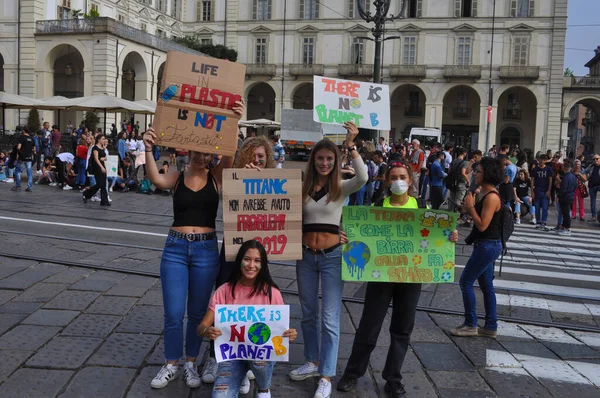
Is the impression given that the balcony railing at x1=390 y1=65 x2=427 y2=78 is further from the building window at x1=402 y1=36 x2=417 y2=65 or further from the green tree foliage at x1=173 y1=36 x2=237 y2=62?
the green tree foliage at x1=173 y1=36 x2=237 y2=62

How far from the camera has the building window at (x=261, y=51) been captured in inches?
1812

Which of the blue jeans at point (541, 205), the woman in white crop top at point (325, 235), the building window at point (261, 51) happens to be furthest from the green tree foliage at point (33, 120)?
the woman in white crop top at point (325, 235)

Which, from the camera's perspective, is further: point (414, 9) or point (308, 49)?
point (308, 49)

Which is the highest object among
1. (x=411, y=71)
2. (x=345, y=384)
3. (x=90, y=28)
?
(x=90, y=28)

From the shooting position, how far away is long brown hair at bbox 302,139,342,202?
4141 millimetres

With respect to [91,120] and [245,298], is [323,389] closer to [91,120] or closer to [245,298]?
[245,298]

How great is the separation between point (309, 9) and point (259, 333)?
143ft

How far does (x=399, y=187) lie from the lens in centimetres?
423

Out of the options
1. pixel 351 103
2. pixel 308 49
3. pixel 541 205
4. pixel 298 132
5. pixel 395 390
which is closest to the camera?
pixel 395 390

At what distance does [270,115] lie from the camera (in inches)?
1927

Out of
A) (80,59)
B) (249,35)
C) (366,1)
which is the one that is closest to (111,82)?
(80,59)

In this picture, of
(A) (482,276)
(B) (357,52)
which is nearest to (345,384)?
(A) (482,276)

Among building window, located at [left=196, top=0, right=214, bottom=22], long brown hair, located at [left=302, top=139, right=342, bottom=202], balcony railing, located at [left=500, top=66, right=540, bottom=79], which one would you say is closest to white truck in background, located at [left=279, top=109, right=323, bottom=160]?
balcony railing, located at [left=500, top=66, right=540, bottom=79]

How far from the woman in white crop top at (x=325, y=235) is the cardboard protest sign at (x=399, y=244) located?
0.41 ft
